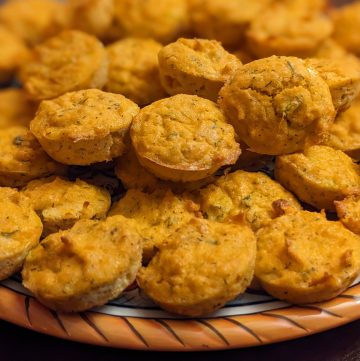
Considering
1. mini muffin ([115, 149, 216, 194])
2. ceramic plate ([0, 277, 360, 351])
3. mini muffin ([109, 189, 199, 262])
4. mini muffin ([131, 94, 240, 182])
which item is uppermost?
mini muffin ([131, 94, 240, 182])

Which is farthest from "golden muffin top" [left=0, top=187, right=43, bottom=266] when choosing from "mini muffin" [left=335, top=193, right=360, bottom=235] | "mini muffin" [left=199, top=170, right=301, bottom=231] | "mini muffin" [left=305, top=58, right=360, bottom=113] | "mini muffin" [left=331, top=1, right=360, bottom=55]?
"mini muffin" [left=331, top=1, right=360, bottom=55]

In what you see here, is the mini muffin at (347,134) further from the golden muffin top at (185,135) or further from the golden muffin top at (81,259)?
the golden muffin top at (81,259)

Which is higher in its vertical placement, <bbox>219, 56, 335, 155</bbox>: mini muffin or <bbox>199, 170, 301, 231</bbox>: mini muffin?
<bbox>219, 56, 335, 155</bbox>: mini muffin

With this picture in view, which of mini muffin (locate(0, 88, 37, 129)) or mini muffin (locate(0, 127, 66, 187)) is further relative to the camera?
mini muffin (locate(0, 88, 37, 129))

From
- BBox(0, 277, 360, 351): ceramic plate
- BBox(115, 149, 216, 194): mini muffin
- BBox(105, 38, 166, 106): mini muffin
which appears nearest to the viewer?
BBox(0, 277, 360, 351): ceramic plate

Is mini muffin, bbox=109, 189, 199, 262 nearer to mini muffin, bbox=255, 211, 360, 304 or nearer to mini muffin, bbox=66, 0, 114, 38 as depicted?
mini muffin, bbox=255, 211, 360, 304

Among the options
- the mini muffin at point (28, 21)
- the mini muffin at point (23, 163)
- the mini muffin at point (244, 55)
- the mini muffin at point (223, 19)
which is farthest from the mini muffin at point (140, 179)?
the mini muffin at point (28, 21)

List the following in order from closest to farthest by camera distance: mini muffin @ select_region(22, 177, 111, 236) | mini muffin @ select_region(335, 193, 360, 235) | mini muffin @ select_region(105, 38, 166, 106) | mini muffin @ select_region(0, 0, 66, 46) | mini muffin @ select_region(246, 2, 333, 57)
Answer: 1. mini muffin @ select_region(335, 193, 360, 235)
2. mini muffin @ select_region(22, 177, 111, 236)
3. mini muffin @ select_region(105, 38, 166, 106)
4. mini muffin @ select_region(246, 2, 333, 57)
5. mini muffin @ select_region(0, 0, 66, 46)

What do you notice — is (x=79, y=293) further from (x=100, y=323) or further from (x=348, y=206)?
(x=348, y=206)
